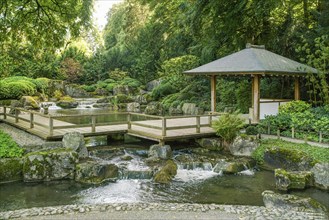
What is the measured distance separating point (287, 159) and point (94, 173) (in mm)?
5628

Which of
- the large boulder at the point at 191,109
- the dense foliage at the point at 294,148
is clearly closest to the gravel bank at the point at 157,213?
the dense foliage at the point at 294,148

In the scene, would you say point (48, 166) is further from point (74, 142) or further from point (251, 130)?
point (251, 130)

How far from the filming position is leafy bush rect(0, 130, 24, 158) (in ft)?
31.6

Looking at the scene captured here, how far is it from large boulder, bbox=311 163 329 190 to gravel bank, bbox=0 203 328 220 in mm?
2297

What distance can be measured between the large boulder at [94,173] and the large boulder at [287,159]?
15.6 feet

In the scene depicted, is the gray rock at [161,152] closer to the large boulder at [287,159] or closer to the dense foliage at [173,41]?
the large boulder at [287,159]

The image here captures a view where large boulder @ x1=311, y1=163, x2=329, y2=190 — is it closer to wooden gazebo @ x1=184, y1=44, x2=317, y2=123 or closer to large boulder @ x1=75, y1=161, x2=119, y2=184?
wooden gazebo @ x1=184, y1=44, x2=317, y2=123

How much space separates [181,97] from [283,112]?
11988 millimetres

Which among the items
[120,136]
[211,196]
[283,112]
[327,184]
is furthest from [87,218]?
[283,112]

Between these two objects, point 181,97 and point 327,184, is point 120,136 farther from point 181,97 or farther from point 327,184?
point 181,97

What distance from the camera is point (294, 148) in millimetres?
10508

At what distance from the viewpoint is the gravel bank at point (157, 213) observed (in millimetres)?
6016

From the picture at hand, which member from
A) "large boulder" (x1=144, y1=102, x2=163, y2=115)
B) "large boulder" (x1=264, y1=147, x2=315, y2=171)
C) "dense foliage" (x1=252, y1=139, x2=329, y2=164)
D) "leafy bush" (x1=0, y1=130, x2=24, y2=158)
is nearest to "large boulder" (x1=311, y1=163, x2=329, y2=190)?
"large boulder" (x1=264, y1=147, x2=315, y2=171)

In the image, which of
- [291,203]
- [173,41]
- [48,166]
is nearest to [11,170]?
[48,166]
